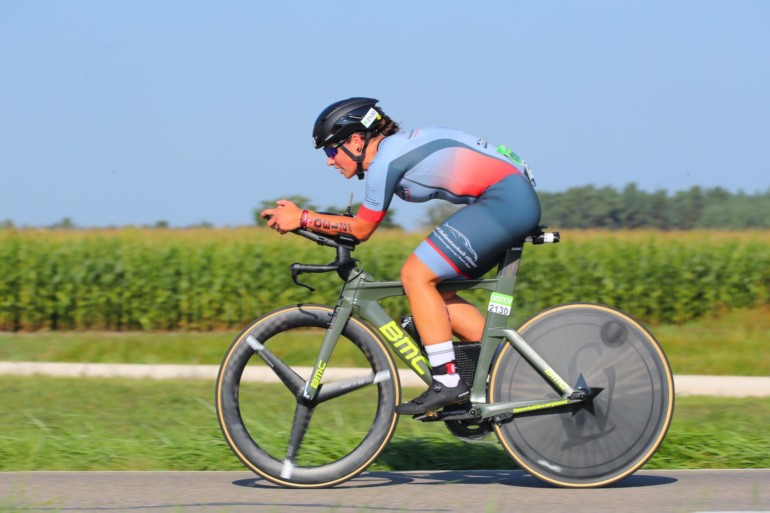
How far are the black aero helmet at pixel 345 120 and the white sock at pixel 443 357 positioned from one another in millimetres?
1117

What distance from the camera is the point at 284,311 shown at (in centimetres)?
541

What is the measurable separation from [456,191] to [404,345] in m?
0.82

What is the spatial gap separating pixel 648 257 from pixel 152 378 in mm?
12239

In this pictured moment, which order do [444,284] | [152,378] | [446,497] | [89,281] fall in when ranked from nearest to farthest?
[446,497] → [444,284] → [152,378] → [89,281]

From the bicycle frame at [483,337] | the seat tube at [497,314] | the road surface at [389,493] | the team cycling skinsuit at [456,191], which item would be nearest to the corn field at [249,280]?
the road surface at [389,493]

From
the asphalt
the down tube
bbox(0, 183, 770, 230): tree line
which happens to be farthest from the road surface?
bbox(0, 183, 770, 230): tree line

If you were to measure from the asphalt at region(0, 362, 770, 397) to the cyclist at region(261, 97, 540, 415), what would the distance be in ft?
18.4

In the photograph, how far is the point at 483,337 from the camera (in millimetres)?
5340

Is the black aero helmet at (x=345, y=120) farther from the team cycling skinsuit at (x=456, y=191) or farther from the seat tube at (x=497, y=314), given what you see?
the seat tube at (x=497, y=314)

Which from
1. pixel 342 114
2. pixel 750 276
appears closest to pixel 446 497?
pixel 342 114

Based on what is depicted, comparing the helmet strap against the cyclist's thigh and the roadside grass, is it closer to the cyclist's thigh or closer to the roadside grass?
the cyclist's thigh

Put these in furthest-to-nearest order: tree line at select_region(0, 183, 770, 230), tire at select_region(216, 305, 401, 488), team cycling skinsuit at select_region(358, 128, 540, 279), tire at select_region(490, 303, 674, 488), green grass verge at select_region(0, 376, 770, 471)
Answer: tree line at select_region(0, 183, 770, 230) < green grass verge at select_region(0, 376, 770, 471) < tire at select_region(216, 305, 401, 488) < tire at select_region(490, 303, 674, 488) < team cycling skinsuit at select_region(358, 128, 540, 279)

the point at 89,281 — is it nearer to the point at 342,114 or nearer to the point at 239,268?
the point at 239,268

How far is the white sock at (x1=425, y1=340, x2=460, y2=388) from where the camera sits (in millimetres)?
5191
